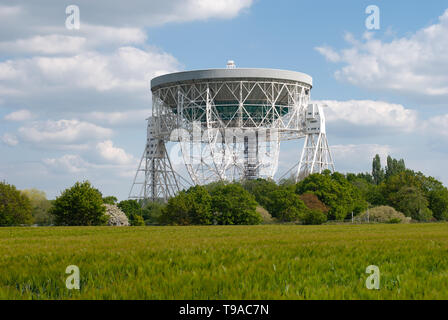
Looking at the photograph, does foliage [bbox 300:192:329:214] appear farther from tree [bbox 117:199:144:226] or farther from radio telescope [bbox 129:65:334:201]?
tree [bbox 117:199:144:226]

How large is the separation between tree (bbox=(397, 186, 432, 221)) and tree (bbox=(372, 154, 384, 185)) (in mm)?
38737

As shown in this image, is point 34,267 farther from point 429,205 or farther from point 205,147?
point 429,205

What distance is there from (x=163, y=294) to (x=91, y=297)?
2.99 feet

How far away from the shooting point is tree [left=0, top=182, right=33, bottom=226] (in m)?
65.5

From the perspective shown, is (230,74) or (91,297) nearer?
(91,297)

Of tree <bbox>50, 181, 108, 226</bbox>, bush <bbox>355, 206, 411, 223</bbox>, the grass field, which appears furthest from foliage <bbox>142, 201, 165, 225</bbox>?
the grass field

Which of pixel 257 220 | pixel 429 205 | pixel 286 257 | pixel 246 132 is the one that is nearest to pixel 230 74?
pixel 246 132

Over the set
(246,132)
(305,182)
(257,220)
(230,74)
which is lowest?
(257,220)

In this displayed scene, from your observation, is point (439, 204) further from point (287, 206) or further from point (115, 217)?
point (115, 217)

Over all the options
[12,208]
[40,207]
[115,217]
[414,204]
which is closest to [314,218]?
[414,204]

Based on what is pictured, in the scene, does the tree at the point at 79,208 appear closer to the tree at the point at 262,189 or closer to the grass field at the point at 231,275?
the tree at the point at 262,189

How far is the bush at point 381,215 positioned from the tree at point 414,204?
462 cm

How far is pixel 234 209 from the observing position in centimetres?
6581

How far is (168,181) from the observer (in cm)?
8756
